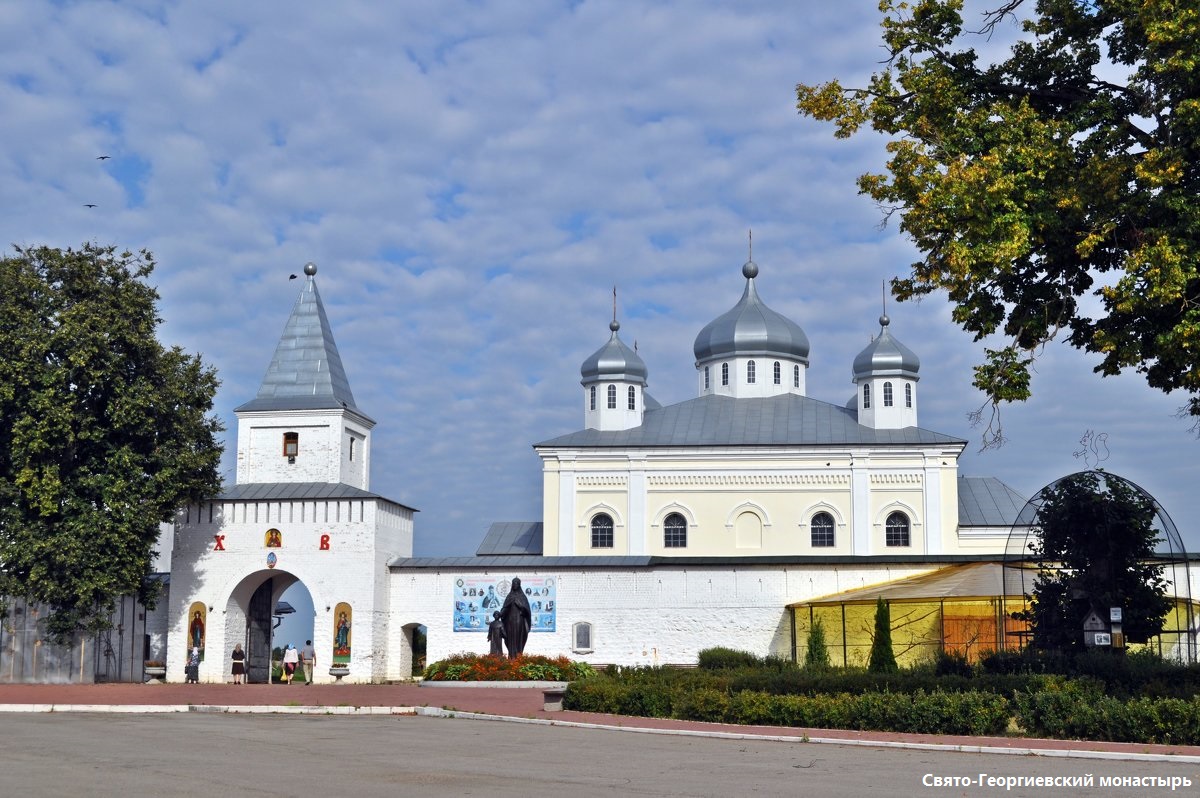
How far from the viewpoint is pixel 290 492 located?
30.6 m

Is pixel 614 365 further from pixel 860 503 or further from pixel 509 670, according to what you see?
pixel 509 670

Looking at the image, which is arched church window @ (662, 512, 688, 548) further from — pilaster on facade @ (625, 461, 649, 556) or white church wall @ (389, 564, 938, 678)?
white church wall @ (389, 564, 938, 678)

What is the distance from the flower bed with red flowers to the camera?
83.3 ft

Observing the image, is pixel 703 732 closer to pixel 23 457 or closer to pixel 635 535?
pixel 23 457

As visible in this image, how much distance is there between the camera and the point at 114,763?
11.0m

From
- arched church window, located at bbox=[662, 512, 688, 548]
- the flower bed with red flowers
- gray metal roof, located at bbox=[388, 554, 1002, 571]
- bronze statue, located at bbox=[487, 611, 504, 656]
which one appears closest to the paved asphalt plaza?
the flower bed with red flowers

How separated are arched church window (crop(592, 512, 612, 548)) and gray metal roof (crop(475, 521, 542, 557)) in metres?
3.01

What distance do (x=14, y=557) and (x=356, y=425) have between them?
966cm

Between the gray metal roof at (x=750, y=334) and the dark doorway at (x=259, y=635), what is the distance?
18691 millimetres

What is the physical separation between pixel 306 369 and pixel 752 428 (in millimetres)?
14875

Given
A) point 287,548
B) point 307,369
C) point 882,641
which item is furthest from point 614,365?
point 882,641

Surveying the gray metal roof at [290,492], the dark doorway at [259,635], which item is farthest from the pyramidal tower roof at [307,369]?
the dark doorway at [259,635]

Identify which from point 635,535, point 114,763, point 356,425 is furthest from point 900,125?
point 635,535

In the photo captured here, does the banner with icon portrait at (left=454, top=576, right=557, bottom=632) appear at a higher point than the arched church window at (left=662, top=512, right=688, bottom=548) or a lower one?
lower
